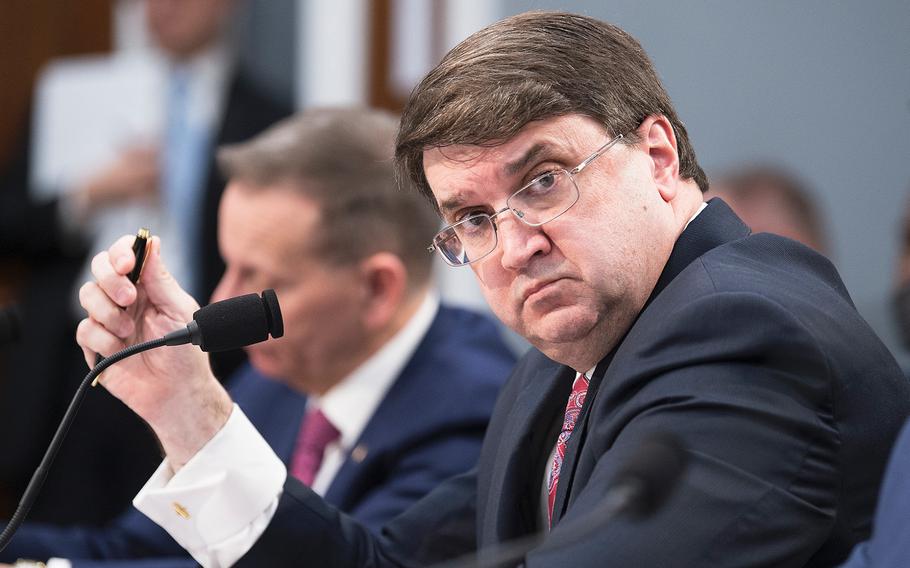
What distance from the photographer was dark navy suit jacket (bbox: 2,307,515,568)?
225cm

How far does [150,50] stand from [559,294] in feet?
11.3

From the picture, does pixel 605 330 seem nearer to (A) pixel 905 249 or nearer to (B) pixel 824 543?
(B) pixel 824 543

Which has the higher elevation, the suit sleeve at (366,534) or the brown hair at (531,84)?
the brown hair at (531,84)

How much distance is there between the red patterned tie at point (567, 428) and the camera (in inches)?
64.8

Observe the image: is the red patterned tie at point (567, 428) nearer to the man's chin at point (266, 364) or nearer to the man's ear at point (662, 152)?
the man's ear at point (662, 152)

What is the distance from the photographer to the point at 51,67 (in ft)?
16.4

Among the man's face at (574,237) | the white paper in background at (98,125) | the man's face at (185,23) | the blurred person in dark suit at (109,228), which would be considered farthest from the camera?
the white paper in background at (98,125)

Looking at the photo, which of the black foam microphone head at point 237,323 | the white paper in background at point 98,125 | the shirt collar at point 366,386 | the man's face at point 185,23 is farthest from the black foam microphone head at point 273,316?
the man's face at point 185,23

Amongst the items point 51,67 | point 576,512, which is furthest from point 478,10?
point 576,512

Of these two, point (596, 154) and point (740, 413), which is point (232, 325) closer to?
point (596, 154)

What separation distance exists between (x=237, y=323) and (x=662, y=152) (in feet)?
1.85

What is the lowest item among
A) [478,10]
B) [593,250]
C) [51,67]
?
[51,67]

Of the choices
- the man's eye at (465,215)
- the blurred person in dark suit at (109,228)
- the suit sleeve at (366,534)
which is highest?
the man's eye at (465,215)

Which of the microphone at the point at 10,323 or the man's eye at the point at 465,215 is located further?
the microphone at the point at 10,323
